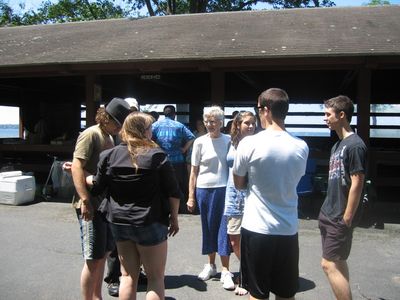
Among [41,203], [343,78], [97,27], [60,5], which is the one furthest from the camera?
[60,5]

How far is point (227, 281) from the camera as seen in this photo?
4113 millimetres

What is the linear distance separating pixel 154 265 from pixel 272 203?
876 mm

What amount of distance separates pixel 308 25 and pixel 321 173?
12.7 feet

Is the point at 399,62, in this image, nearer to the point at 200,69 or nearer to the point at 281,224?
the point at 200,69

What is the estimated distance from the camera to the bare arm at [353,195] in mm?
2986

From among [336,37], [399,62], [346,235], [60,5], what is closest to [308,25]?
[336,37]

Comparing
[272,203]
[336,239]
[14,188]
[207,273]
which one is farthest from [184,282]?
[14,188]

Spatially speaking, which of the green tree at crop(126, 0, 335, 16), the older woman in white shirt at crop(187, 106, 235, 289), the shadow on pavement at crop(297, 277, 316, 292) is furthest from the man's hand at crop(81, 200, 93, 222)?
the green tree at crop(126, 0, 335, 16)

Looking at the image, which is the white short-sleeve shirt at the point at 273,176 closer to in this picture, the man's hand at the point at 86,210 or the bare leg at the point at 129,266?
the bare leg at the point at 129,266

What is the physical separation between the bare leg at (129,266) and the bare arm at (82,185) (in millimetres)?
427

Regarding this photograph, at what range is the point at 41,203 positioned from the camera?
333 inches

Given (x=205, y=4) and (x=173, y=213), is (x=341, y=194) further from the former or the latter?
(x=205, y=4)

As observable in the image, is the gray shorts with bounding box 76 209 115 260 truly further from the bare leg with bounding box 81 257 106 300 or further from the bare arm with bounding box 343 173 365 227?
the bare arm with bounding box 343 173 365 227

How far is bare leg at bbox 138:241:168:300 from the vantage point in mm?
2754
